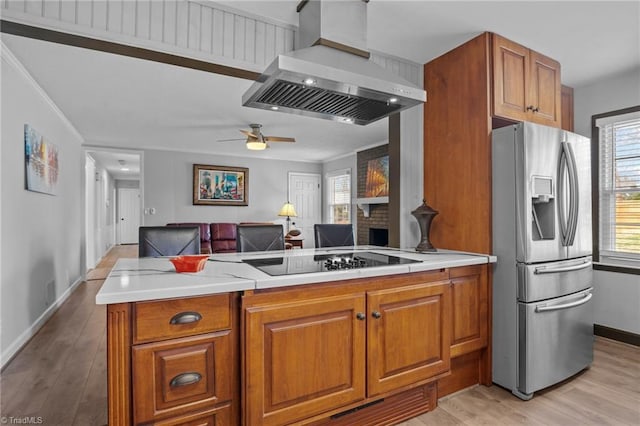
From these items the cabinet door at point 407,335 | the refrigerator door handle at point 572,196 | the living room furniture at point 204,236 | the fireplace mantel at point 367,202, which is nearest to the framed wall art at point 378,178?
the fireplace mantel at point 367,202

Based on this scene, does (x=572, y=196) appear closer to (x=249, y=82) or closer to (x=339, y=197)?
(x=249, y=82)

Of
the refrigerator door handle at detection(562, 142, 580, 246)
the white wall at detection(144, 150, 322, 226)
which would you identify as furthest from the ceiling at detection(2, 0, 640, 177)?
the white wall at detection(144, 150, 322, 226)

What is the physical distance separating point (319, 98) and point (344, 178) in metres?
5.59

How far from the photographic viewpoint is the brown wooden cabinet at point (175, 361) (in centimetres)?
127

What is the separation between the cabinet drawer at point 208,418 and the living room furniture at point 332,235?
1.96 m

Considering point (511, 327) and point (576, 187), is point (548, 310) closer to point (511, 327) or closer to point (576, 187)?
point (511, 327)

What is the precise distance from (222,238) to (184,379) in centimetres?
561

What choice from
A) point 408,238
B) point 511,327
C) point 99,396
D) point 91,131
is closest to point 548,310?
point 511,327

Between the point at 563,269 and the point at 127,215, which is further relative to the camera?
the point at 127,215

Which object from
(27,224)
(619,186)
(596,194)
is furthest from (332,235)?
(27,224)

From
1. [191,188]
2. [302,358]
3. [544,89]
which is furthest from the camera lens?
[191,188]

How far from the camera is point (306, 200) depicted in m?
8.20

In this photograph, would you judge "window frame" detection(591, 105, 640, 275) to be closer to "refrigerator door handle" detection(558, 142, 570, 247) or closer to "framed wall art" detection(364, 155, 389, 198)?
"refrigerator door handle" detection(558, 142, 570, 247)

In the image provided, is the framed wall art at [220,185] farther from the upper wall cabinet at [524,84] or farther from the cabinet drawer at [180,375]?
the cabinet drawer at [180,375]
